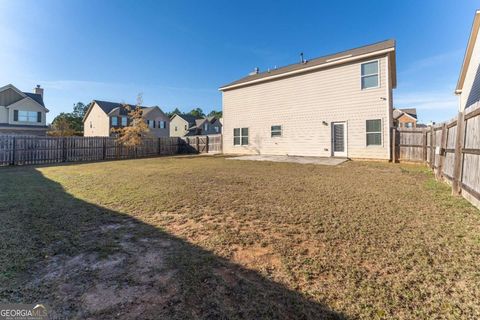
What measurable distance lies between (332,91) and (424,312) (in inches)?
527

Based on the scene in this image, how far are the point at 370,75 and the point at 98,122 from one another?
3477 centimetres

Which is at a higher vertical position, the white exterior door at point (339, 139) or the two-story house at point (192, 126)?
the two-story house at point (192, 126)

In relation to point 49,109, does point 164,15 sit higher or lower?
higher

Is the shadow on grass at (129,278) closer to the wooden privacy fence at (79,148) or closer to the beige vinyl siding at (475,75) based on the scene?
the wooden privacy fence at (79,148)

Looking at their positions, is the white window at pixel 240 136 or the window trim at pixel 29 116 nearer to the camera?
the white window at pixel 240 136

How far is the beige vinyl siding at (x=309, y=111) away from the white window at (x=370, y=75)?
0.20 meters

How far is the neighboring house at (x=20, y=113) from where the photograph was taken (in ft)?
75.8

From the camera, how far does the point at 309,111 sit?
14.1m

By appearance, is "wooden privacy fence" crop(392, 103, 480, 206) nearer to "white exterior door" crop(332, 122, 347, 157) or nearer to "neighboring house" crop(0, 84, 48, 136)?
"white exterior door" crop(332, 122, 347, 157)

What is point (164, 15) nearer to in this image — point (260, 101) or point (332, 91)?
point (260, 101)

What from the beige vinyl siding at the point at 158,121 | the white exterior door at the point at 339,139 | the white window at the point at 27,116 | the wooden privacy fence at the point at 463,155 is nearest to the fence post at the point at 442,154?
the wooden privacy fence at the point at 463,155

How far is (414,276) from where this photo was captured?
204 centimetres

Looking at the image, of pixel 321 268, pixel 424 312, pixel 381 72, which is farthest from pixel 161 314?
pixel 381 72

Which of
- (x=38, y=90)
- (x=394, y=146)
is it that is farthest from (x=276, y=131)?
(x=38, y=90)
